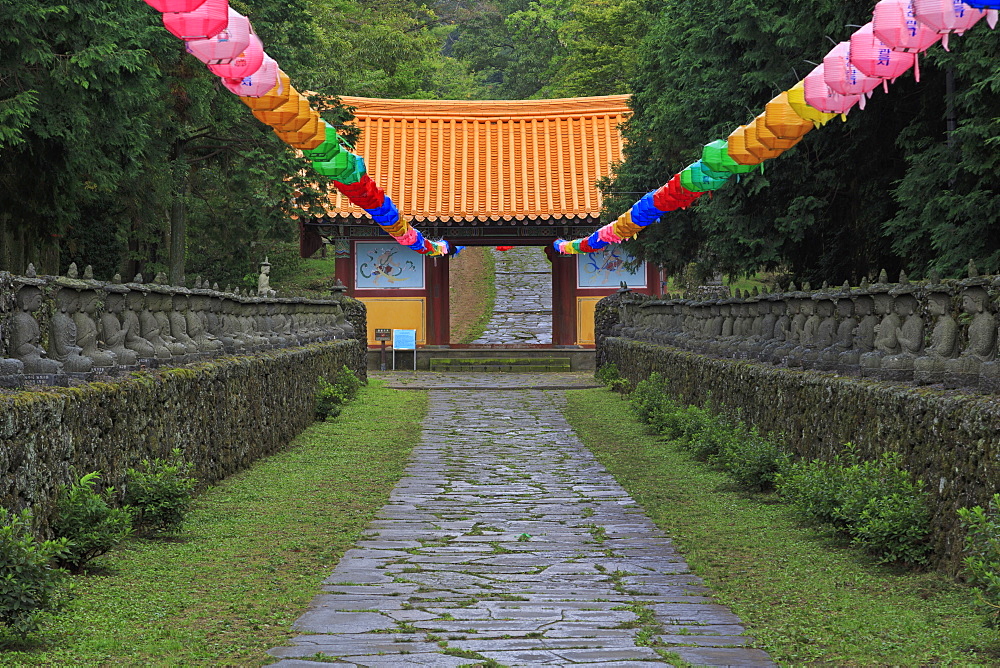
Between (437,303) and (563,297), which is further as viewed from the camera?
(563,297)

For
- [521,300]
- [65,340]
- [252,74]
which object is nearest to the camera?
[65,340]

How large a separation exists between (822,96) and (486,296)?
37.1 metres

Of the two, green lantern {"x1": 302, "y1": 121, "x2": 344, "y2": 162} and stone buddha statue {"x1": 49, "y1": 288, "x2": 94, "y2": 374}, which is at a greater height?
green lantern {"x1": 302, "y1": 121, "x2": 344, "y2": 162}

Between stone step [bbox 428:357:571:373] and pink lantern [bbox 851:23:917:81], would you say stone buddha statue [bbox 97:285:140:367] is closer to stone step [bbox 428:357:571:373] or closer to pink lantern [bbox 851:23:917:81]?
pink lantern [bbox 851:23:917:81]

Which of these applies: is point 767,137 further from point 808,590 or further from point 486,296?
point 486,296

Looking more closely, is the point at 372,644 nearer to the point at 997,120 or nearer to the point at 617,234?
the point at 997,120

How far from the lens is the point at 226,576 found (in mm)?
6703

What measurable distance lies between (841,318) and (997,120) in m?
3.87

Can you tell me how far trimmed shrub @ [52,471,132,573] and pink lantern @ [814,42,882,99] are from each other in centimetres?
643

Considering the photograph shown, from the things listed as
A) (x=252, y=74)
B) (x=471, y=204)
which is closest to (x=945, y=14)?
(x=252, y=74)

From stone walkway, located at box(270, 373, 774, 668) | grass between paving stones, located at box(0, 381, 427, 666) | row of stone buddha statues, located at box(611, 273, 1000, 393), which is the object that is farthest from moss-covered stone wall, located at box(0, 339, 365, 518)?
row of stone buddha statues, located at box(611, 273, 1000, 393)

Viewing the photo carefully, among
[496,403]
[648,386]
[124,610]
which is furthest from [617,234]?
[124,610]

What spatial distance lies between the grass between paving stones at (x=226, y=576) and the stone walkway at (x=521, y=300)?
89.6 ft

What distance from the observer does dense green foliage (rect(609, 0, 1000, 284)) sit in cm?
1276
